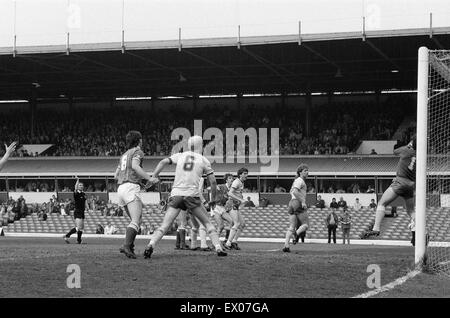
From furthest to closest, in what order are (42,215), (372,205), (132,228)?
(42,215), (372,205), (132,228)

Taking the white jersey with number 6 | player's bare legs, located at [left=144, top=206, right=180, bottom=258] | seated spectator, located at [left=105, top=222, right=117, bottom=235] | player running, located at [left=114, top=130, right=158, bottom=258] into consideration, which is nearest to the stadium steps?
seated spectator, located at [left=105, top=222, right=117, bottom=235]

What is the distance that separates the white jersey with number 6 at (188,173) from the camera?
495 inches

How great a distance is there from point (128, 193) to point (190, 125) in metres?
38.7

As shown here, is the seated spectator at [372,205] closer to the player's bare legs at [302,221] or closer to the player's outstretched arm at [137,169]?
the player's bare legs at [302,221]

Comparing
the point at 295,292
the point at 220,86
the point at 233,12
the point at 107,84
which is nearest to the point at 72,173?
the point at 107,84

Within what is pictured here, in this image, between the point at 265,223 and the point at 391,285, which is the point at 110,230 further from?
the point at 391,285

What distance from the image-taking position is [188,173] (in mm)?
12641

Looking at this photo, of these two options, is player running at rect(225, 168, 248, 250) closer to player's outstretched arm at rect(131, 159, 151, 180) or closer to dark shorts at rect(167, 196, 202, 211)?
dark shorts at rect(167, 196, 202, 211)

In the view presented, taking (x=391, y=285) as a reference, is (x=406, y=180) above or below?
above

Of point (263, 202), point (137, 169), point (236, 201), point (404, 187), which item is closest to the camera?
point (137, 169)

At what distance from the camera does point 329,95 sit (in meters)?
51.0

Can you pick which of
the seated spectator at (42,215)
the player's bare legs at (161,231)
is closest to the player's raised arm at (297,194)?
the player's bare legs at (161,231)

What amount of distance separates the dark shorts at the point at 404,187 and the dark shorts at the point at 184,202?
148 inches

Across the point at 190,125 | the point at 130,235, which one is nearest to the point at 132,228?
the point at 130,235
